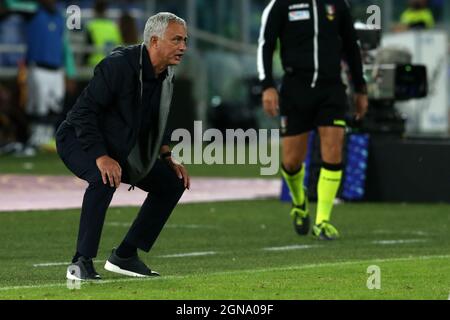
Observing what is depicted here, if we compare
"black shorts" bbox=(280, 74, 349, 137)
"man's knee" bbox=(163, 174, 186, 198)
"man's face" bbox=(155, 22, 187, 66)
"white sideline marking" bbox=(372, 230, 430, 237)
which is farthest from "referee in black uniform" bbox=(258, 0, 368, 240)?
"man's face" bbox=(155, 22, 187, 66)

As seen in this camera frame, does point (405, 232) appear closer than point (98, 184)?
No

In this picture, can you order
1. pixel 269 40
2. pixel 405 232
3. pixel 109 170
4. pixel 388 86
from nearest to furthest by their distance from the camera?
1. pixel 109 170
2. pixel 269 40
3. pixel 405 232
4. pixel 388 86

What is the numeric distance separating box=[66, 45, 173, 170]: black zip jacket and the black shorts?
3.80 meters

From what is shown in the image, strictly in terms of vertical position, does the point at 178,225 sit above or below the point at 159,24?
below

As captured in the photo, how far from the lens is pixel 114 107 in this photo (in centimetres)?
972

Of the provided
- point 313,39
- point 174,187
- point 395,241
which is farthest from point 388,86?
point 174,187

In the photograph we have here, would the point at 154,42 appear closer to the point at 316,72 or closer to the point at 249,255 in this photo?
the point at 249,255

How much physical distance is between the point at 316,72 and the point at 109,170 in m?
4.29

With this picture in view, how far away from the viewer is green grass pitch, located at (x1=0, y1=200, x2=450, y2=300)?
9.12 metres

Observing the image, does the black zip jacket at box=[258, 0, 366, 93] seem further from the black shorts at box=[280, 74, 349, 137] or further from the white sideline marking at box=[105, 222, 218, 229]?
the white sideline marking at box=[105, 222, 218, 229]

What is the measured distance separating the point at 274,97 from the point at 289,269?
304 centimetres
